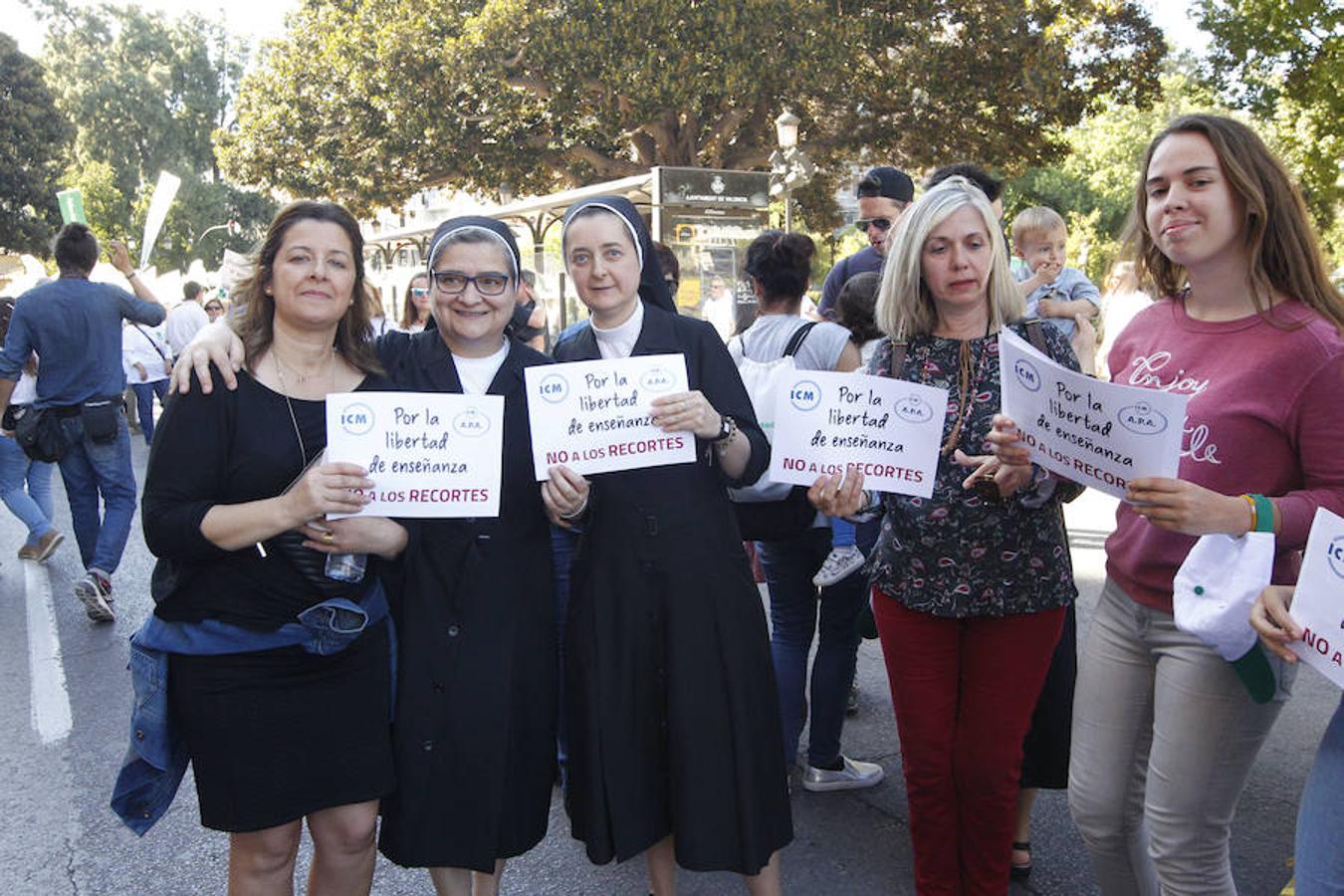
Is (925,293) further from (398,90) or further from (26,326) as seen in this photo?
(398,90)

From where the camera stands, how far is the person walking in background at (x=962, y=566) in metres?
2.71

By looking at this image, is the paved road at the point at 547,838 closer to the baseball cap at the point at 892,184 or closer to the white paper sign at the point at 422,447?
the white paper sign at the point at 422,447

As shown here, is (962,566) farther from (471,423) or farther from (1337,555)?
(471,423)

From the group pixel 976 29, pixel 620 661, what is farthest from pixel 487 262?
pixel 976 29

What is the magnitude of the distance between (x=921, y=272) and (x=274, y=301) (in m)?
1.69

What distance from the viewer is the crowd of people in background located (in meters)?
2.23

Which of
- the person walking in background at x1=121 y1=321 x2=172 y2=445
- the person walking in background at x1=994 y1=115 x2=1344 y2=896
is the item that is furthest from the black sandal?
the person walking in background at x1=121 y1=321 x2=172 y2=445

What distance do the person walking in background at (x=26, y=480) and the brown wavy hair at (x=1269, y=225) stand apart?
21.9ft

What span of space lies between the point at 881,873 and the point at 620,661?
135 cm

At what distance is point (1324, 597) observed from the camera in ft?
5.73

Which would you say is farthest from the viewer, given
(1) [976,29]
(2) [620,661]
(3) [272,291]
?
(1) [976,29]

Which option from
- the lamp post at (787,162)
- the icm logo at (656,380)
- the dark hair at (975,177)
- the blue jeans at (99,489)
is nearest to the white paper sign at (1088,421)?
the icm logo at (656,380)

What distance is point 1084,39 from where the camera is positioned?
18.2 meters

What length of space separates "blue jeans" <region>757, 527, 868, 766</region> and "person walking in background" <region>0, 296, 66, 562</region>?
516cm
